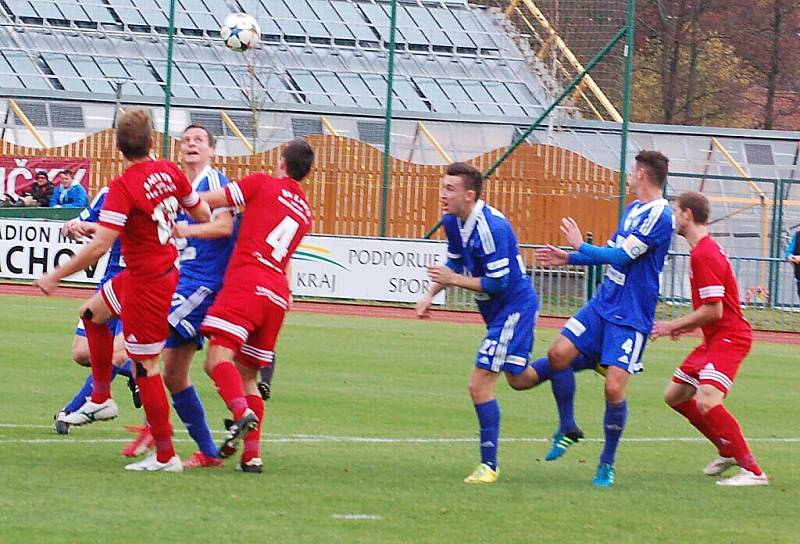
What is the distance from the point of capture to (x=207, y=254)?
9.15 meters

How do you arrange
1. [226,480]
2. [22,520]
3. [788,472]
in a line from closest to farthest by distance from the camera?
[22,520] < [226,480] < [788,472]

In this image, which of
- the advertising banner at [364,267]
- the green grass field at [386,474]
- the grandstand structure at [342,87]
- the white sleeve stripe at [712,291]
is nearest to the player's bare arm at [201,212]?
the green grass field at [386,474]

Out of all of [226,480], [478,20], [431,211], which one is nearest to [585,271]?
[431,211]

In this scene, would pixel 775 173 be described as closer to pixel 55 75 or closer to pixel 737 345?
pixel 55 75

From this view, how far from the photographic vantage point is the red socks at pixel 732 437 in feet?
30.3

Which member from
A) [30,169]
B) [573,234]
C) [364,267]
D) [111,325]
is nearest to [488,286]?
[573,234]

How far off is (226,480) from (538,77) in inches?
908

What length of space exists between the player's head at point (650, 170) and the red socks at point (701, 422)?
148cm

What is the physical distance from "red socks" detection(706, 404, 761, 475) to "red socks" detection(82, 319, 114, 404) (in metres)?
3.77

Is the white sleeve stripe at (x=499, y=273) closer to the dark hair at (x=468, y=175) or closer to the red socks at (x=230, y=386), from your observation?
the dark hair at (x=468, y=175)

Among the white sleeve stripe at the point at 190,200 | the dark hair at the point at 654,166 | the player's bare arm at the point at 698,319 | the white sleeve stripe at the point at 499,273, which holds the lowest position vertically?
the player's bare arm at the point at 698,319

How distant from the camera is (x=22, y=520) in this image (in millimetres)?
6996

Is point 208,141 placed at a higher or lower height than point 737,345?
higher

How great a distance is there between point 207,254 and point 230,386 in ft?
3.29
